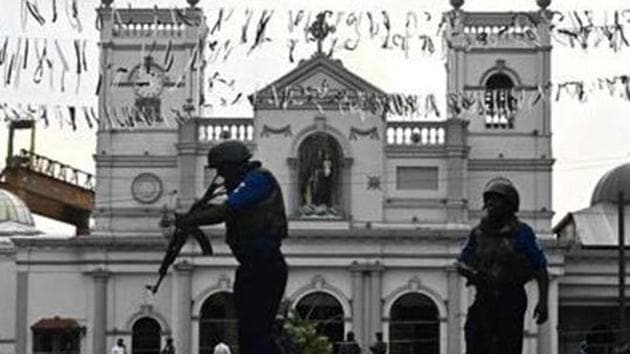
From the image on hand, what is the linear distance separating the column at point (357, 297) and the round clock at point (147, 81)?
898cm

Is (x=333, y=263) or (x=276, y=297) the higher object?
(x=333, y=263)

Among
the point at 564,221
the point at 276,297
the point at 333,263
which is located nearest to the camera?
the point at 276,297

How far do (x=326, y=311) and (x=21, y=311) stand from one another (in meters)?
10.2

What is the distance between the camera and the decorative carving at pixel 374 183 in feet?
203

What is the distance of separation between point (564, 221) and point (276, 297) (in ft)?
205

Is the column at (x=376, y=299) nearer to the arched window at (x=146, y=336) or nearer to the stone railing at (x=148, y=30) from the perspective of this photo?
the arched window at (x=146, y=336)

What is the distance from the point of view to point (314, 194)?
201 feet

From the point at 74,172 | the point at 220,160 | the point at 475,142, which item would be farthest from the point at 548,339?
the point at 220,160

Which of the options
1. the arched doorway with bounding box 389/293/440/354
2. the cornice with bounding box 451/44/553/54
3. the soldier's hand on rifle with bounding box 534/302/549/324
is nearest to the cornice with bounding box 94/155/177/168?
the arched doorway with bounding box 389/293/440/354

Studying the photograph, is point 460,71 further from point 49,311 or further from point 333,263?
point 49,311

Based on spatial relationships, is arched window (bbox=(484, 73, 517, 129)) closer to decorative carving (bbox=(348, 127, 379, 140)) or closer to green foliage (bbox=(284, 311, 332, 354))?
decorative carving (bbox=(348, 127, 379, 140))

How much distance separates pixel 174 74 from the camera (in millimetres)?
62781

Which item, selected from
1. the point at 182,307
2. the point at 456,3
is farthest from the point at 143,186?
the point at 456,3

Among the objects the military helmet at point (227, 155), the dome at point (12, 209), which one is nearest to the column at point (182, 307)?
the dome at point (12, 209)
